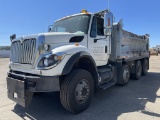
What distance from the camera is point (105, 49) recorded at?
5551 millimetres

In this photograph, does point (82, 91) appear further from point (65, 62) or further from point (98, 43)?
point (98, 43)

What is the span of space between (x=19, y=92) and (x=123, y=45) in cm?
453

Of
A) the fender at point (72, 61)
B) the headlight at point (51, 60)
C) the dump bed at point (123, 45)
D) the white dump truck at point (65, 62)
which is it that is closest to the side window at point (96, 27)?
the white dump truck at point (65, 62)

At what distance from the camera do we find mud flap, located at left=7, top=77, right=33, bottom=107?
3562mm

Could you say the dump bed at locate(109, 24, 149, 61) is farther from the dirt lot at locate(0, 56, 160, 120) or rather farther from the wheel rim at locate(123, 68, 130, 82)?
the dirt lot at locate(0, 56, 160, 120)

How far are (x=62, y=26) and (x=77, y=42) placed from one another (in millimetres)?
1135

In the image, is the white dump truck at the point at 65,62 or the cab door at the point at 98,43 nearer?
the white dump truck at the point at 65,62

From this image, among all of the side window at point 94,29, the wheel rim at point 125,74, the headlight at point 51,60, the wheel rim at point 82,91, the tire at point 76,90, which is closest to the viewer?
the headlight at point 51,60

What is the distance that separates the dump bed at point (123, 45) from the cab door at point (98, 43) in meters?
0.64

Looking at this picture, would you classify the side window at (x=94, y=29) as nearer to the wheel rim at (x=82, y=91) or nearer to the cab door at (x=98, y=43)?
the cab door at (x=98, y=43)

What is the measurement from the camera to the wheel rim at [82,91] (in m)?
4.02

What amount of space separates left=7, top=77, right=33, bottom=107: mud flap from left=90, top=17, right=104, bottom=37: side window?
7.77 feet

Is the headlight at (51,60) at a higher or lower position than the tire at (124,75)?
higher

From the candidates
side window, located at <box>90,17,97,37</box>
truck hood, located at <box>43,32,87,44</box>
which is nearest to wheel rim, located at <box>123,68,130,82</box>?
side window, located at <box>90,17,97,37</box>
